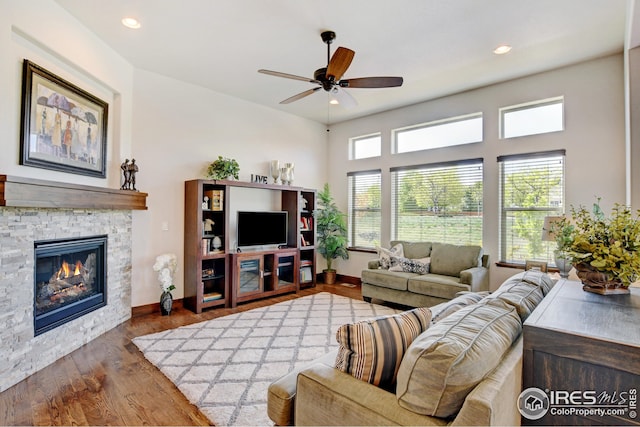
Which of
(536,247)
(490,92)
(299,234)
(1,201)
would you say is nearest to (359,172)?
(299,234)

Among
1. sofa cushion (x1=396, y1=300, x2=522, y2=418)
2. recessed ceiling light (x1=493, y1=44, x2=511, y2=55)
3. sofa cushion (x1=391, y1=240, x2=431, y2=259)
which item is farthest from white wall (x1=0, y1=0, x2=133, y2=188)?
recessed ceiling light (x1=493, y1=44, x2=511, y2=55)

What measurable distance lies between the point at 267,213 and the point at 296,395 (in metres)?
3.96

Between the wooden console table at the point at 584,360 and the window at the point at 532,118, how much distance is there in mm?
3585

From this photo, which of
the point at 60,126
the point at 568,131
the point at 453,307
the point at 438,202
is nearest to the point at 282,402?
the point at 453,307

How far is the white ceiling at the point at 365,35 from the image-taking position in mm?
2824

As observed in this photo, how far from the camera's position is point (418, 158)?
5.29m

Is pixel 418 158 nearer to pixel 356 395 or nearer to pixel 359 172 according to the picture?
pixel 359 172

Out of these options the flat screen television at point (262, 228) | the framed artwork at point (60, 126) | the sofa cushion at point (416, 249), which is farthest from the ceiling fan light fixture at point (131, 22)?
the sofa cushion at point (416, 249)

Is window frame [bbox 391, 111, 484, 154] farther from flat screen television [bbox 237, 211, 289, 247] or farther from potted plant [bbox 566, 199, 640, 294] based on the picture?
potted plant [bbox 566, 199, 640, 294]

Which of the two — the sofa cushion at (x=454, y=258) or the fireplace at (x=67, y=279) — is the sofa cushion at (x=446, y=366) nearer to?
the fireplace at (x=67, y=279)

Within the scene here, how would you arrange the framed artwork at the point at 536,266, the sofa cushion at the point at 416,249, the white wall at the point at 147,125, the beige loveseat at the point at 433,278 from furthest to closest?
the sofa cushion at the point at 416,249 → the beige loveseat at the point at 433,278 → the framed artwork at the point at 536,266 → the white wall at the point at 147,125

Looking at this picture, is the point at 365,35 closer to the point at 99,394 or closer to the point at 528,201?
the point at 528,201

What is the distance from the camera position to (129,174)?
382 cm

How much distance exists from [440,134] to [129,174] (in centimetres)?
444
